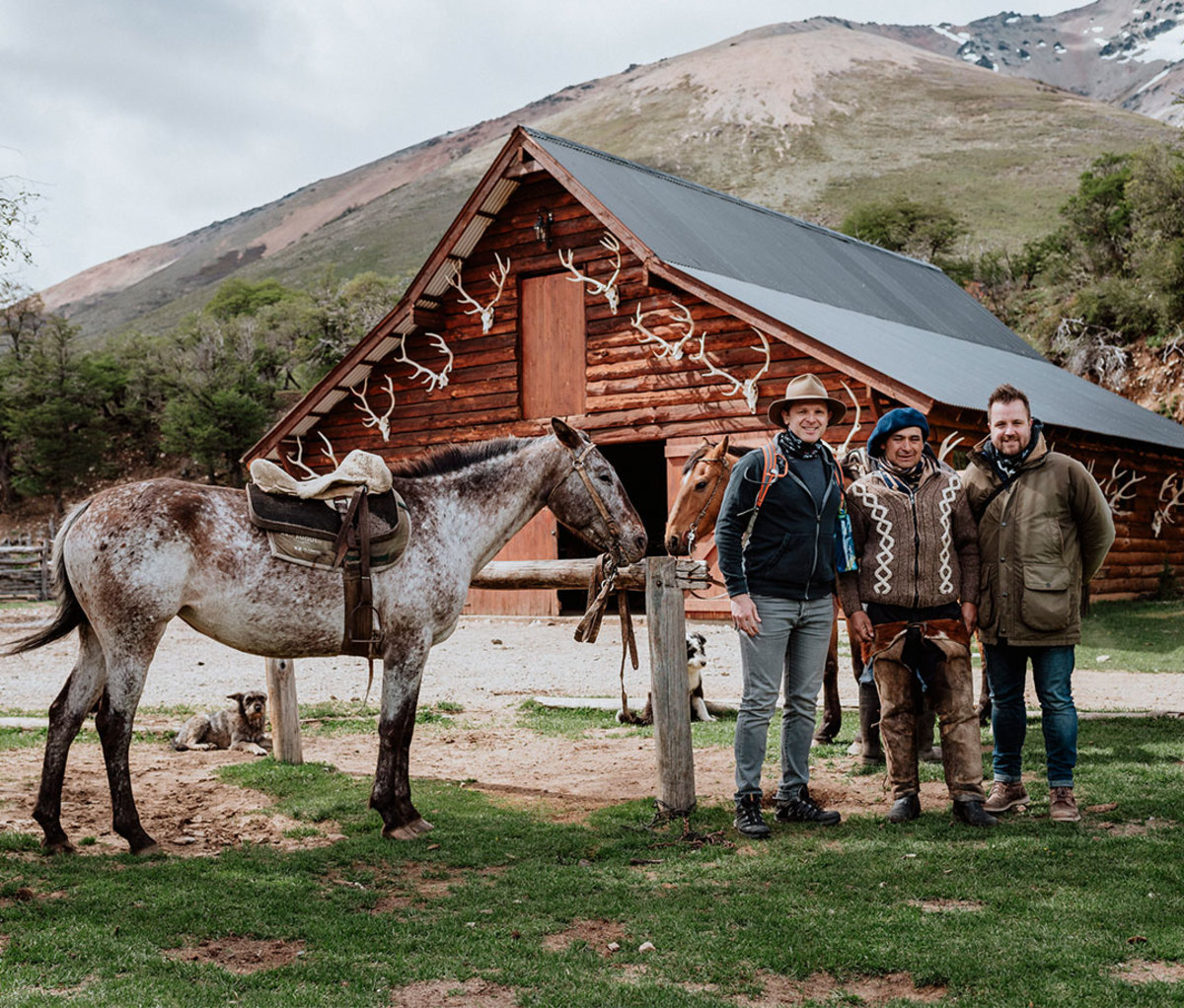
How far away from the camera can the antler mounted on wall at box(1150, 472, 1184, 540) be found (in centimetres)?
2062

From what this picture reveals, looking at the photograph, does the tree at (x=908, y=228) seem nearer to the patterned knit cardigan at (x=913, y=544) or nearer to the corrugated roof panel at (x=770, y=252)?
the corrugated roof panel at (x=770, y=252)

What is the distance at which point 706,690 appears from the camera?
10609mm

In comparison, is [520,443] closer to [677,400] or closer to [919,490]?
[919,490]

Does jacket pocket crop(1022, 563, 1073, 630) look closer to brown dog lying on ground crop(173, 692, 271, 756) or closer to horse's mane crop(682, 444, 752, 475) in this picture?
horse's mane crop(682, 444, 752, 475)

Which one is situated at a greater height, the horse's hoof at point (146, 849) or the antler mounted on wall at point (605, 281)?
the antler mounted on wall at point (605, 281)

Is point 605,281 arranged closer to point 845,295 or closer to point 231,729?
point 845,295

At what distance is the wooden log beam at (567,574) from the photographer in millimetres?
5875

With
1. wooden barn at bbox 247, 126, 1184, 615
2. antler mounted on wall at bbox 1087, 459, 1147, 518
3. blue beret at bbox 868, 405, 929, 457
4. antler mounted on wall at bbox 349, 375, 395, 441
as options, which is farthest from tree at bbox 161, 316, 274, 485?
blue beret at bbox 868, 405, 929, 457

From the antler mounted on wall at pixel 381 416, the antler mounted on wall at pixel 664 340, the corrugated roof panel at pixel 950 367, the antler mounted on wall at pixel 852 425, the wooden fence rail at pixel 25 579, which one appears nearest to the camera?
the antler mounted on wall at pixel 852 425

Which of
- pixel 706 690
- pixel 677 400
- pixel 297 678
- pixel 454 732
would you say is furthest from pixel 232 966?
pixel 677 400

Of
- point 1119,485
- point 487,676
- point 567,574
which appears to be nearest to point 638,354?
point 487,676

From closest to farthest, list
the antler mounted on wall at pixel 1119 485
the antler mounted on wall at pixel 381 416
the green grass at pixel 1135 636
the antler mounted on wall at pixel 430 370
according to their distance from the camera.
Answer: the green grass at pixel 1135 636, the antler mounted on wall at pixel 430 370, the antler mounted on wall at pixel 1119 485, the antler mounted on wall at pixel 381 416

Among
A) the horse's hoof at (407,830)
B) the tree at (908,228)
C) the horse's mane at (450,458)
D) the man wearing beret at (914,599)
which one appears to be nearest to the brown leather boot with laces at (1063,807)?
the man wearing beret at (914,599)

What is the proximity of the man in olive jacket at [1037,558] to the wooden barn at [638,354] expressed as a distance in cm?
752
